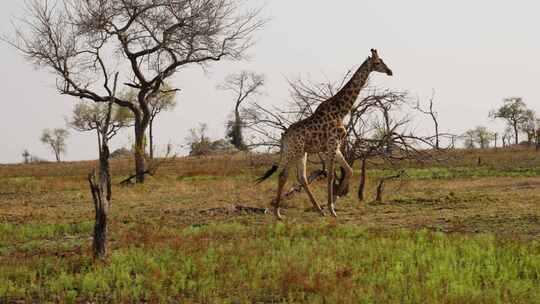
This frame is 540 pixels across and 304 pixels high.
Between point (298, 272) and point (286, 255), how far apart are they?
131cm

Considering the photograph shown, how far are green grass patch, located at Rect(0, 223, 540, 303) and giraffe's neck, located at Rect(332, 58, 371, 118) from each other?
14.2ft

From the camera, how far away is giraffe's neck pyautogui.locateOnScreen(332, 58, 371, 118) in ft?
45.2

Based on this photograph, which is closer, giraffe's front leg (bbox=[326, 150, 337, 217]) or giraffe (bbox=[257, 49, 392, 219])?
giraffe's front leg (bbox=[326, 150, 337, 217])

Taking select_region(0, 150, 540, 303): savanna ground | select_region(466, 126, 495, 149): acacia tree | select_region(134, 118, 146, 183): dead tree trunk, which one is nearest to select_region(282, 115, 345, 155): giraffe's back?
select_region(0, 150, 540, 303): savanna ground

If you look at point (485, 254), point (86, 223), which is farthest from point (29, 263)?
point (485, 254)

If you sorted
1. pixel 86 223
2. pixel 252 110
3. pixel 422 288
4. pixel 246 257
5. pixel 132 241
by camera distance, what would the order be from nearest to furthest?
1. pixel 422 288
2. pixel 246 257
3. pixel 132 241
4. pixel 86 223
5. pixel 252 110

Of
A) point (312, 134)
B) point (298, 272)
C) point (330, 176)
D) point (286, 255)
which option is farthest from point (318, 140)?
point (298, 272)

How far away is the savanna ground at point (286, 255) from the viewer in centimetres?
696

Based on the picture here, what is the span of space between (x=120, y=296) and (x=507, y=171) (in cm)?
2739

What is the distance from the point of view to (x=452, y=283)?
699cm

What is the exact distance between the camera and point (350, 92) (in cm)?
1381

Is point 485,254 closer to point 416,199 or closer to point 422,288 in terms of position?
point 422,288

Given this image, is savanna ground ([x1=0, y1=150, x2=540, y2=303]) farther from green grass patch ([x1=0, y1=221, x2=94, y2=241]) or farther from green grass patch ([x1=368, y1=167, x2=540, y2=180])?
green grass patch ([x1=368, y1=167, x2=540, y2=180])

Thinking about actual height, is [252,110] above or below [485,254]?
above
